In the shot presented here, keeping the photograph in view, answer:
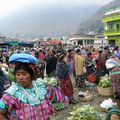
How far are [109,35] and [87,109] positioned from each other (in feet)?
149

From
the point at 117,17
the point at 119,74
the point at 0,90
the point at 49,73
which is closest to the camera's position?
the point at 119,74

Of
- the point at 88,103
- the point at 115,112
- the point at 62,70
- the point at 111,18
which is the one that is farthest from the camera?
the point at 111,18

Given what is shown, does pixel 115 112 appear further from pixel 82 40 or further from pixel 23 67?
pixel 82 40

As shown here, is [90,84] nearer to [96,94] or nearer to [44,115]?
[96,94]

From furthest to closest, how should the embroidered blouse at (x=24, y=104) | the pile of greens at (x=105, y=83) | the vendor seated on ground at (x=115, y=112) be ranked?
the pile of greens at (x=105, y=83) < the embroidered blouse at (x=24, y=104) < the vendor seated on ground at (x=115, y=112)

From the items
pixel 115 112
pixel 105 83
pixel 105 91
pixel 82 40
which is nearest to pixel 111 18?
pixel 82 40

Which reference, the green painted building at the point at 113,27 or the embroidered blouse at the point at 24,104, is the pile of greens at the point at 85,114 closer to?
the embroidered blouse at the point at 24,104

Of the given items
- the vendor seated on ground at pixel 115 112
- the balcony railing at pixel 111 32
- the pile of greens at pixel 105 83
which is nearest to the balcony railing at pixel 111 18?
the balcony railing at pixel 111 32

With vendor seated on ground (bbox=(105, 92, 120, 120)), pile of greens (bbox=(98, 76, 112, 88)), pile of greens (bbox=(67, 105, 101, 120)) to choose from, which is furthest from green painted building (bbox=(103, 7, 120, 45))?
vendor seated on ground (bbox=(105, 92, 120, 120))

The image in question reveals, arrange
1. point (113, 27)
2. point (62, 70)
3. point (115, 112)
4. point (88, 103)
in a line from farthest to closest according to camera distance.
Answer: point (113, 27), point (88, 103), point (62, 70), point (115, 112)

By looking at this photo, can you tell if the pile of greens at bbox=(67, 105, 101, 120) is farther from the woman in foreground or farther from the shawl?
the woman in foreground

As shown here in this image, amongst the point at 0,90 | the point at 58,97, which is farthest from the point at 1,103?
the point at 0,90

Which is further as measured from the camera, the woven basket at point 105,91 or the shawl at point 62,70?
the woven basket at point 105,91

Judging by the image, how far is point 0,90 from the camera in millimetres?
5594
